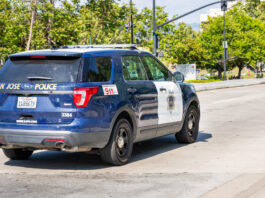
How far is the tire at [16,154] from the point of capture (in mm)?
8430

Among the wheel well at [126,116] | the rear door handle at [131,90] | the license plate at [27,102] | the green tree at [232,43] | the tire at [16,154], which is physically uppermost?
the green tree at [232,43]

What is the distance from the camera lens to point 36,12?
140 feet

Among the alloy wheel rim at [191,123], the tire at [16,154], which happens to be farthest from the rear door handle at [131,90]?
the alloy wheel rim at [191,123]

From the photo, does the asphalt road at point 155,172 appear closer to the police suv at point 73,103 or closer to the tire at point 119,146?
the tire at point 119,146

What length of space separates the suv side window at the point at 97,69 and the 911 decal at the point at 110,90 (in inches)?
4.9

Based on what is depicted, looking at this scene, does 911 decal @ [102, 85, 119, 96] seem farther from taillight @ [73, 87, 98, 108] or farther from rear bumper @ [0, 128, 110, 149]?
rear bumper @ [0, 128, 110, 149]

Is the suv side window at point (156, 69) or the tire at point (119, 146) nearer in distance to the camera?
the tire at point (119, 146)

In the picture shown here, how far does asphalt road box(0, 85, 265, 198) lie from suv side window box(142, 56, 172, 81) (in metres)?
1.29

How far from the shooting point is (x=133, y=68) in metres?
8.54

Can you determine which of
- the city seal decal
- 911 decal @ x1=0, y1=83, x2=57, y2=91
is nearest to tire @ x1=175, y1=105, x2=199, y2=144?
the city seal decal

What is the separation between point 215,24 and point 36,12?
1237 inches

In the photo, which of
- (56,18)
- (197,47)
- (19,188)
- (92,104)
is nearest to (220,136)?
(92,104)

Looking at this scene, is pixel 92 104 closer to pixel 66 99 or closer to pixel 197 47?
pixel 66 99

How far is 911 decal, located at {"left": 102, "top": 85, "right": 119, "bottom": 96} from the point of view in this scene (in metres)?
7.52
